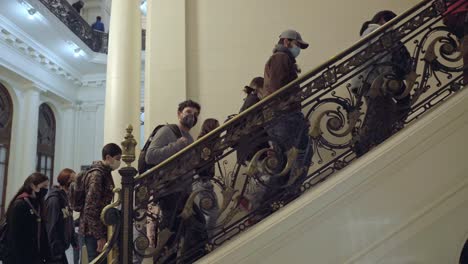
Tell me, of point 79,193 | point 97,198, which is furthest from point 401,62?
point 79,193

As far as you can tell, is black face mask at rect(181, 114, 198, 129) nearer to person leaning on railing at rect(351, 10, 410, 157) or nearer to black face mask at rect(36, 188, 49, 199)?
person leaning on railing at rect(351, 10, 410, 157)

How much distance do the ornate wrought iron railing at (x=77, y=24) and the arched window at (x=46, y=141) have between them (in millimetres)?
2671

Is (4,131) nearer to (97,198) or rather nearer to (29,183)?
(29,183)

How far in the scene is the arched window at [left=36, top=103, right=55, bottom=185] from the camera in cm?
1284

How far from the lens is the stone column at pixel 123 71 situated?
246 inches

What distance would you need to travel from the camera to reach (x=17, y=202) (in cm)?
385

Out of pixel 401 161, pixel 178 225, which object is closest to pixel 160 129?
pixel 178 225

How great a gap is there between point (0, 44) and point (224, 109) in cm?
782

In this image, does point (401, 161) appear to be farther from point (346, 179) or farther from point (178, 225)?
point (178, 225)

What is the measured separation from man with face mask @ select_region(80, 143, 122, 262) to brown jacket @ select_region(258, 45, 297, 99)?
161cm

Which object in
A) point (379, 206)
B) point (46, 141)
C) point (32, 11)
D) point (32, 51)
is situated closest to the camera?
point (379, 206)

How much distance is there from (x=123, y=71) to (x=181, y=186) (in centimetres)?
386

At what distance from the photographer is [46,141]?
43.8 feet

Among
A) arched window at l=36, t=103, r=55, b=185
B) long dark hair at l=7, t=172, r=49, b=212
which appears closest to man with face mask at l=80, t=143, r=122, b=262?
long dark hair at l=7, t=172, r=49, b=212
